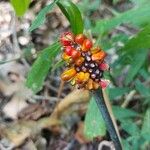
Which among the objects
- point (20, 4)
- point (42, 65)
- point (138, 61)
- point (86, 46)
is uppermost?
point (20, 4)

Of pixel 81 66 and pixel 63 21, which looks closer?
pixel 81 66

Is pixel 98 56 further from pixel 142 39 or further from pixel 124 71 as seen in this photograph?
pixel 124 71

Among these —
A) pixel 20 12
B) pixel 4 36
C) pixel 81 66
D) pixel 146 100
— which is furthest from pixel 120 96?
pixel 81 66

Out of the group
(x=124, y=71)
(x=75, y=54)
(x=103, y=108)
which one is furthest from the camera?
(x=124, y=71)

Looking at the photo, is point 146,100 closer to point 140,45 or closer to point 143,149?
point 143,149

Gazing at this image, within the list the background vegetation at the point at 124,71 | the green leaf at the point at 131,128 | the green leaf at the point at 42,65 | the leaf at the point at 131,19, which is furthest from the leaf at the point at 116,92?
the green leaf at the point at 42,65

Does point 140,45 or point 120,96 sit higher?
point 140,45

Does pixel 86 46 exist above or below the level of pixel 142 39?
above

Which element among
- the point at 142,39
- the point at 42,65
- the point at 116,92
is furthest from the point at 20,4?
the point at 116,92
